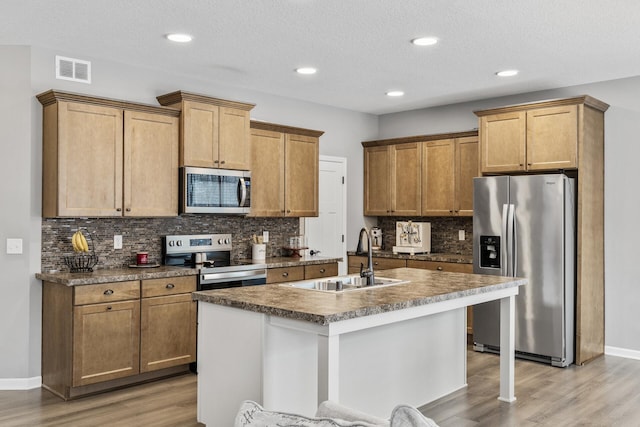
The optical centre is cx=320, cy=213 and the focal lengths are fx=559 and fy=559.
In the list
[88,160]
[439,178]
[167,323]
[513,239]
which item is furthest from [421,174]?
[88,160]

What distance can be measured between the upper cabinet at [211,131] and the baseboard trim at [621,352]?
3.89 meters

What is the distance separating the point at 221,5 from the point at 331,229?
368 cm

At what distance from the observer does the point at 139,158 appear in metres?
4.60

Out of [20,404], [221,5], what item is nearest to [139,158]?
[221,5]

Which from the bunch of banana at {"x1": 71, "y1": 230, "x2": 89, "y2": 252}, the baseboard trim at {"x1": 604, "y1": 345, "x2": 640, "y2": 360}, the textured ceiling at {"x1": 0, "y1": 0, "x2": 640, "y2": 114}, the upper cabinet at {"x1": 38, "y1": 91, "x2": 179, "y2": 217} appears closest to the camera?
the textured ceiling at {"x1": 0, "y1": 0, "x2": 640, "y2": 114}

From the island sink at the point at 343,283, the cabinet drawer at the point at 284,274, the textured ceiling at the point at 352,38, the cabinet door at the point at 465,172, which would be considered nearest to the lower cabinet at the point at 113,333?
the cabinet drawer at the point at 284,274

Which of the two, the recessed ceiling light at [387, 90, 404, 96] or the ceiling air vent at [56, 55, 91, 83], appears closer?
the ceiling air vent at [56, 55, 91, 83]

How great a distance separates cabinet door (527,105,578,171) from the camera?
505 cm

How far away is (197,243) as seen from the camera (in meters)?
5.29

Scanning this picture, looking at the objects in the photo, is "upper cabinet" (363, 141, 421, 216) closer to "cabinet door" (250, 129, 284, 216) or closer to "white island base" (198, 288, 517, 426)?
"cabinet door" (250, 129, 284, 216)

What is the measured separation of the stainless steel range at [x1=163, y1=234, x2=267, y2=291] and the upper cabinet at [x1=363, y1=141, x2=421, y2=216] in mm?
2174

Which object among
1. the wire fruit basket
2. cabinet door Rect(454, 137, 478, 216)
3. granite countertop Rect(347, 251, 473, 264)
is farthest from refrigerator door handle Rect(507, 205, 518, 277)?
the wire fruit basket

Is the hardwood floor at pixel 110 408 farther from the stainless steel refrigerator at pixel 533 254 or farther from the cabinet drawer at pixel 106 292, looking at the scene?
the stainless steel refrigerator at pixel 533 254

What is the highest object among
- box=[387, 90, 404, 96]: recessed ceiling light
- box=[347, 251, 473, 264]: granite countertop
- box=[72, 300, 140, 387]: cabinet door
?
box=[387, 90, 404, 96]: recessed ceiling light
